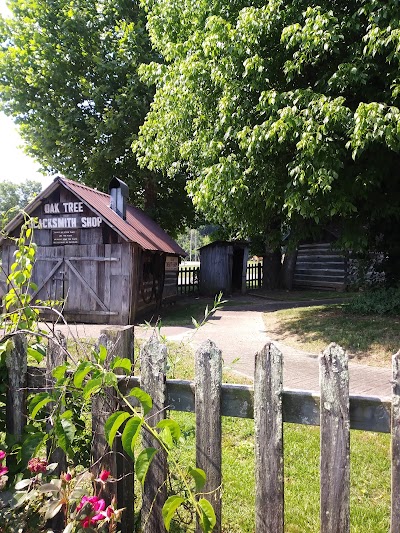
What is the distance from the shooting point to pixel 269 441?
2.07 m

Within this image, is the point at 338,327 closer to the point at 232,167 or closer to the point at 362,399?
the point at 232,167

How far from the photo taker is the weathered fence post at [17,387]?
247 cm

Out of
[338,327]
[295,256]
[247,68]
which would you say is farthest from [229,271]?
[247,68]

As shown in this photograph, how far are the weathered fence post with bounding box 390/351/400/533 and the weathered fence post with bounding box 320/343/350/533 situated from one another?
0.20m

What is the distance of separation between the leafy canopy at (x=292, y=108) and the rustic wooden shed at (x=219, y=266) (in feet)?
36.0

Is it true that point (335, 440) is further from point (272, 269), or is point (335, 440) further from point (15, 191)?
point (15, 191)

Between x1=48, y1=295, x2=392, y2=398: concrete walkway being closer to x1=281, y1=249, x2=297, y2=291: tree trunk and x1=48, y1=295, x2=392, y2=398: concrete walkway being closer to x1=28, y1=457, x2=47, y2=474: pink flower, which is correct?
x1=28, y1=457, x2=47, y2=474: pink flower

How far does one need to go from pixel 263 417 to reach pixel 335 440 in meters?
0.35

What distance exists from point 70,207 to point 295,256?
1564 cm

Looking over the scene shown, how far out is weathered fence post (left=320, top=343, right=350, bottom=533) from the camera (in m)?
1.96

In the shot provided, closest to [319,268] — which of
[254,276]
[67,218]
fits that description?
[254,276]

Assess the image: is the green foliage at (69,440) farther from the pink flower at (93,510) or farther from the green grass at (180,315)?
the green grass at (180,315)

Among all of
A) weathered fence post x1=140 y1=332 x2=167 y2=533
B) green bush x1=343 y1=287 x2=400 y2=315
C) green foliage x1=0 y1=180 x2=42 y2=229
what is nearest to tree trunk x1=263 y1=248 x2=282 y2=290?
green bush x1=343 y1=287 x2=400 y2=315

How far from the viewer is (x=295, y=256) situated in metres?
24.9
